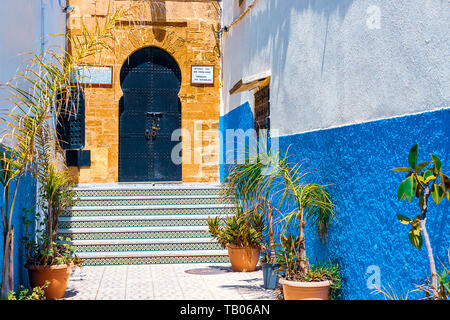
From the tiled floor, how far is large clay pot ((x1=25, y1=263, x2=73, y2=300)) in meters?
0.20

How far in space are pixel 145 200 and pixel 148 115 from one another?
2652mm

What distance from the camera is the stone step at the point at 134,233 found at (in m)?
Answer: 8.24

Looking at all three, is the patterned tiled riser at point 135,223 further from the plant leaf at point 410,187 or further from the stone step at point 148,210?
the plant leaf at point 410,187

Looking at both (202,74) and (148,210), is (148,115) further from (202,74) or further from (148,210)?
(148,210)

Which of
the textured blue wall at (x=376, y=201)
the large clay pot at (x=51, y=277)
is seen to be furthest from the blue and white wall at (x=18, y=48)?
the textured blue wall at (x=376, y=201)

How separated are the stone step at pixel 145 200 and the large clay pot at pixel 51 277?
3.23 metres

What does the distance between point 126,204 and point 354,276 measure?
5.23 m

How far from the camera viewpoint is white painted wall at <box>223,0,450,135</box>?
356 centimetres

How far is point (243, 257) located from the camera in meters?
7.40

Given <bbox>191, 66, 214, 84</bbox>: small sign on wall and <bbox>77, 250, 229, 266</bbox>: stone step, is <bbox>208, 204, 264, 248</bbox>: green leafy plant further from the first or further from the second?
<bbox>191, 66, 214, 84</bbox>: small sign on wall

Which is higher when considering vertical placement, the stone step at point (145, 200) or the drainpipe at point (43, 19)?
the drainpipe at point (43, 19)
